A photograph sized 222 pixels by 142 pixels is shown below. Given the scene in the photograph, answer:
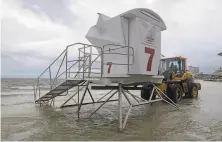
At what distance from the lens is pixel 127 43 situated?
9242 millimetres

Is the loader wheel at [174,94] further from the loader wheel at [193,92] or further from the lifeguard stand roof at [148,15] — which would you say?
the lifeguard stand roof at [148,15]

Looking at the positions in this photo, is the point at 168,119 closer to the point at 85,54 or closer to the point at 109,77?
the point at 109,77

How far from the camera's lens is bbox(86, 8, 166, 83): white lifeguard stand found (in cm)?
902

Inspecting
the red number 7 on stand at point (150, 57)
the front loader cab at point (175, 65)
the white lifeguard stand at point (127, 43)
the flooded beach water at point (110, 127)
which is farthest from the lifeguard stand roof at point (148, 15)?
the front loader cab at point (175, 65)

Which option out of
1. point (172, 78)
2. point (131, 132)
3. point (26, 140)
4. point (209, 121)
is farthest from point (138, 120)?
point (172, 78)

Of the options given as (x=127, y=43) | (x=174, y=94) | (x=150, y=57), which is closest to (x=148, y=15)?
(x=127, y=43)

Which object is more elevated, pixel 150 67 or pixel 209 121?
pixel 150 67

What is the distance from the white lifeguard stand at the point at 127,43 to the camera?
9.02 m

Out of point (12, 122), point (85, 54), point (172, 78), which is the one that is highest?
point (85, 54)

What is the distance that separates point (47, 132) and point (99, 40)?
397 centimetres

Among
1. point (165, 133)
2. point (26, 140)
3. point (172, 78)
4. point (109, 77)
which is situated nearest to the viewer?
point (26, 140)

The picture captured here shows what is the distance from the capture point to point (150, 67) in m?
9.73

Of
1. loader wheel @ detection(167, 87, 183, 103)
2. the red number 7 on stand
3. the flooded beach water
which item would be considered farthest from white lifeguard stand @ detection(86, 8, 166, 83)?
loader wheel @ detection(167, 87, 183, 103)

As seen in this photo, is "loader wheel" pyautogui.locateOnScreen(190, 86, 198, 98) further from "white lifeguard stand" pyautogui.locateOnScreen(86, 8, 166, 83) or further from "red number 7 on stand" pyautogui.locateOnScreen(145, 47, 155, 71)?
"red number 7 on stand" pyautogui.locateOnScreen(145, 47, 155, 71)
